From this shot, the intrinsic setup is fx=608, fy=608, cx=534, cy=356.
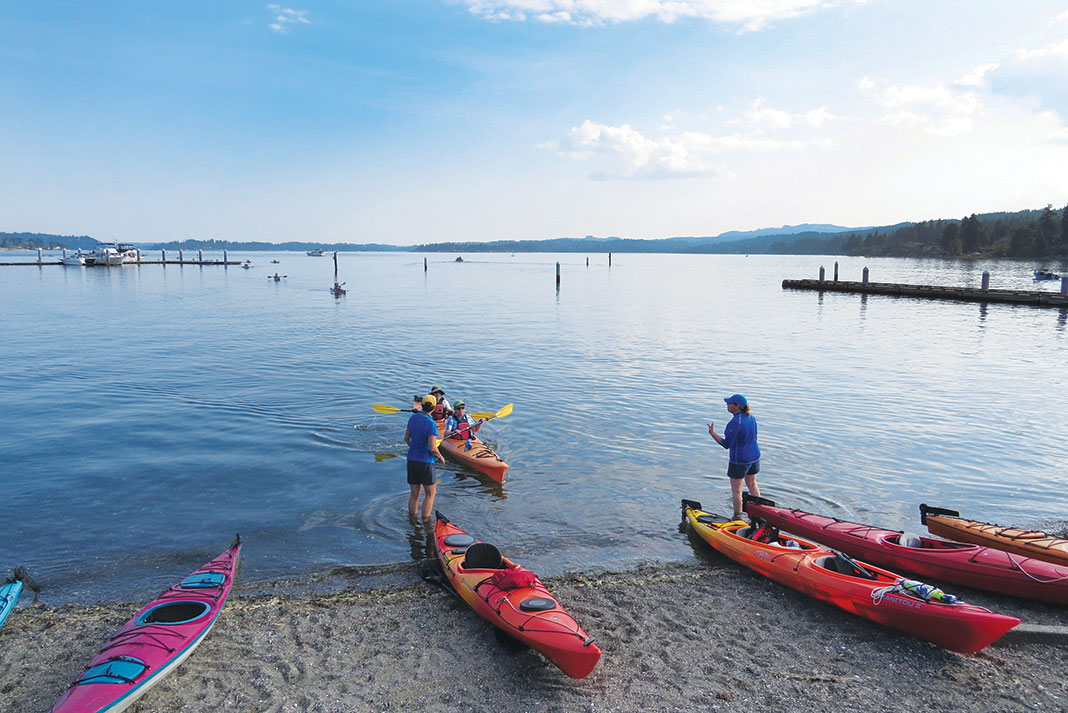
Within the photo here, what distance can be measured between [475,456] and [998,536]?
32.3ft

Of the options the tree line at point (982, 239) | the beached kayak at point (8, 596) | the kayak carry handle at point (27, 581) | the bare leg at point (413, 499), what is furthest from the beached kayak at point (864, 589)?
the tree line at point (982, 239)

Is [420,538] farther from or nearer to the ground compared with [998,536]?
nearer to the ground

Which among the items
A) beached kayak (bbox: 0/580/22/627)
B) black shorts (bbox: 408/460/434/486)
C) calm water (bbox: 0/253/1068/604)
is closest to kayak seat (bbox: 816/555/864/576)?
calm water (bbox: 0/253/1068/604)

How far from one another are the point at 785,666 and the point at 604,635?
2.15 metres

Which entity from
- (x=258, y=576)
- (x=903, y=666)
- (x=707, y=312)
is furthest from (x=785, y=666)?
(x=707, y=312)

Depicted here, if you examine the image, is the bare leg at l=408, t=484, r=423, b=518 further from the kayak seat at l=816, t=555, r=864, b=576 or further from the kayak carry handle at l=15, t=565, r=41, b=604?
the kayak seat at l=816, t=555, r=864, b=576

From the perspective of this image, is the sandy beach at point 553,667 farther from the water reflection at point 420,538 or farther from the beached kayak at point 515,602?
the water reflection at point 420,538

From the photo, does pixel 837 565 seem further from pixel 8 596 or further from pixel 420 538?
pixel 8 596

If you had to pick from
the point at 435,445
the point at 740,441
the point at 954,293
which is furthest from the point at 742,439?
the point at 954,293

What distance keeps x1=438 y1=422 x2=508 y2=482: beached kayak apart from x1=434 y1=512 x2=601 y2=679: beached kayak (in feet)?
12.5

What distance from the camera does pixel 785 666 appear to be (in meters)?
7.14

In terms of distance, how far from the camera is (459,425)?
15.4 meters

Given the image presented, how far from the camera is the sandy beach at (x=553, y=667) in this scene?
651cm

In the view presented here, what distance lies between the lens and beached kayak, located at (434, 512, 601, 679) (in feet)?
21.9
